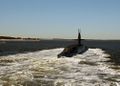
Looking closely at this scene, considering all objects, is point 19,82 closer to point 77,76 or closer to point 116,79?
point 77,76

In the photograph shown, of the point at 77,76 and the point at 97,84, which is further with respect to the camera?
the point at 77,76

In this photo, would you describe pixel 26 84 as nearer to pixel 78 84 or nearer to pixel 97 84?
pixel 78 84

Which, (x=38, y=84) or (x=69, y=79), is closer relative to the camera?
(x=38, y=84)

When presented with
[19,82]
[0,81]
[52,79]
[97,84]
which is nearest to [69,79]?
[52,79]

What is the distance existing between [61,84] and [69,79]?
8.55 ft

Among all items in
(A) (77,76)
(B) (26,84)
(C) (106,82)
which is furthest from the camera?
(A) (77,76)

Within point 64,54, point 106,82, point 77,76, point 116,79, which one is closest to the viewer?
point 106,82

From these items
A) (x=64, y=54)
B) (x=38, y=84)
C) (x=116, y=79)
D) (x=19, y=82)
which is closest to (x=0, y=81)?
(x=19, y=82)

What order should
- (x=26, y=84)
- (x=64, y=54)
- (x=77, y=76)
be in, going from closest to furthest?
1. (x=26, y=84)
2. (x=77, y=76)
3. (x=64, y=54)

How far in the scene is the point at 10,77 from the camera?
25.4 metres

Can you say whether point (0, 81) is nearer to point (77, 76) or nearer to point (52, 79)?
point (52, 79)

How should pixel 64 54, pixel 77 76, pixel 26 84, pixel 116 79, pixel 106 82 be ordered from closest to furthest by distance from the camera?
pixel 26 84
pixel 106 82
pixel 116 79
pixel 77 76
pixel 64 54

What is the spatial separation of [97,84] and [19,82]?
6890mm

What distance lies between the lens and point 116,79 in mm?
24906
